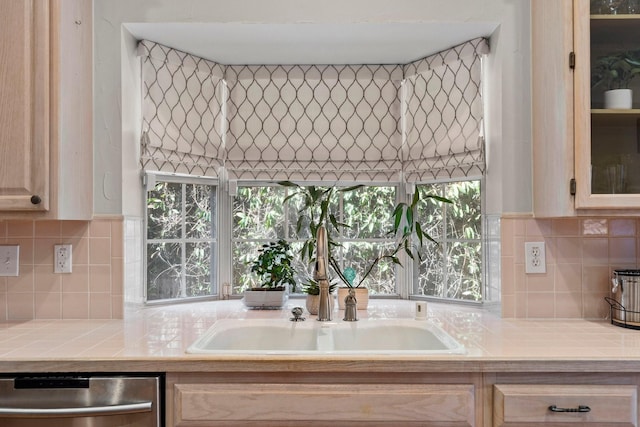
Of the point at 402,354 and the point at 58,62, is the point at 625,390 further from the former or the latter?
the point at 58,62

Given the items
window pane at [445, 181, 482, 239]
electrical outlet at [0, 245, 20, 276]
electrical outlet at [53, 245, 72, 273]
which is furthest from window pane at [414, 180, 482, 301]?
electrical outlet at [0, 245, 20, 276]

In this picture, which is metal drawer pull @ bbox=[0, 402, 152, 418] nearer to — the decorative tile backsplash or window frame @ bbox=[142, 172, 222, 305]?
the decorative tile backsplash

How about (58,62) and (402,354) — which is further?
(58,62)

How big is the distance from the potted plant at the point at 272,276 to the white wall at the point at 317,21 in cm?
62

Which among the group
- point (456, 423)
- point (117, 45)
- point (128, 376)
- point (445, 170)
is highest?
point (117, 45)

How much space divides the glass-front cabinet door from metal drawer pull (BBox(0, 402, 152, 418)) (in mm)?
1541

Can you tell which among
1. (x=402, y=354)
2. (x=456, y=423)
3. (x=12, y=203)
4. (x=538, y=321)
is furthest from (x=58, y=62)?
(x=538, y=321)

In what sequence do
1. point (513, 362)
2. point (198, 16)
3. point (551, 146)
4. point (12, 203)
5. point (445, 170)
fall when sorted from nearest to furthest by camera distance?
point (513, 362)
point (12, 203)
point (551, 146)
point (198, 16)
point (445, 170)

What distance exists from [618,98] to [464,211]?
0.77 metres

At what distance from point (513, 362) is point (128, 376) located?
1.09 metres

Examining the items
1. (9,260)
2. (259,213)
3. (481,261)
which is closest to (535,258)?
(481,261)

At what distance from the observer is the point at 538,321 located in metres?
1.85

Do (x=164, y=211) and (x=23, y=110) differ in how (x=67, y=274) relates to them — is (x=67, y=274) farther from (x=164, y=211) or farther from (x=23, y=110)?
(x=23, y=110)

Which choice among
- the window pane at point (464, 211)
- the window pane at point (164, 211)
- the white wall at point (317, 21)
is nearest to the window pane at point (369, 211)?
the window pane at point (464, 211)
